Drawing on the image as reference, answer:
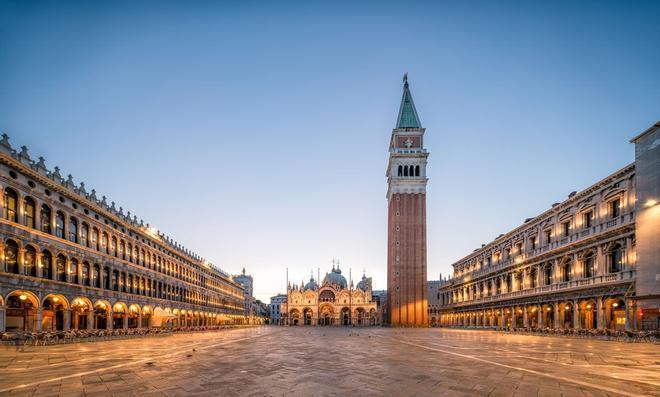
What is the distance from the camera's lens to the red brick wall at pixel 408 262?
270ft

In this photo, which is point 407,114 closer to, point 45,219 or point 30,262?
point 45,219

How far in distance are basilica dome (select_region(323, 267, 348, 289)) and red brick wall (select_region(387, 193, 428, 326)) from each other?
162 ft

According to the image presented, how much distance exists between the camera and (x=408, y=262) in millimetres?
84625

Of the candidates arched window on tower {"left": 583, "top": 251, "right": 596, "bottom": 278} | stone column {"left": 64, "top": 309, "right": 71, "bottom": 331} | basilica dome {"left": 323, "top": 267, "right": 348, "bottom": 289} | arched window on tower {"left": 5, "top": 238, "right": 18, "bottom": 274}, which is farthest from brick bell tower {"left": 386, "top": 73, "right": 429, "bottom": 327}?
arched window on tower {"left": 5, "top": 238, "right": 18, "bottom": 274}

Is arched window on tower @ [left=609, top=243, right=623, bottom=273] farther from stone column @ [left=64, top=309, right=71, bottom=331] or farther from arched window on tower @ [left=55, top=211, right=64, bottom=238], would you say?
arched window on tower @ [left=55, top=211, right=64, bottom=238]

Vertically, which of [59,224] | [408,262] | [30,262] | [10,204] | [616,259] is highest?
[10,204]

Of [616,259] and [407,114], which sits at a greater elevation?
[407,114]

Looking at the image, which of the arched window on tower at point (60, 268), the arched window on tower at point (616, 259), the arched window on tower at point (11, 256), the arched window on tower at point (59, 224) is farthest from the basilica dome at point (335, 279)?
the arched window on tower at point (11, 256)

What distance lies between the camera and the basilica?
127688 millimetres

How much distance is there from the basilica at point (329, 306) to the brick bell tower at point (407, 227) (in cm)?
4142

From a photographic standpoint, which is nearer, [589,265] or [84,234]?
[589,265]

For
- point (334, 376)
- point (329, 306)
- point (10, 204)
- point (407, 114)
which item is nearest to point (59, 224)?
point (10, 204)

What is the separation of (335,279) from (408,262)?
60132mm

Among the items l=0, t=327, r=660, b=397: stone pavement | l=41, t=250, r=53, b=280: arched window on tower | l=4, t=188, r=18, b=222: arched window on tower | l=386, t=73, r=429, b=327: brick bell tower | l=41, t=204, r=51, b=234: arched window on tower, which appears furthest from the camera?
l=386, t=73, r=429, b=327: brick bell tower
